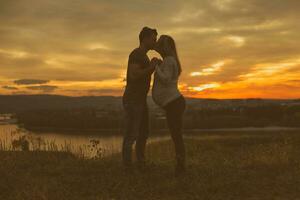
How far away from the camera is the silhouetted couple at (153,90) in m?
5.71

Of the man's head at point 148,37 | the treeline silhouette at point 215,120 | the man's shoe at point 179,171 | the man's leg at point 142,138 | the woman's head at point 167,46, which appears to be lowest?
the treeline silhouette at point 215,120

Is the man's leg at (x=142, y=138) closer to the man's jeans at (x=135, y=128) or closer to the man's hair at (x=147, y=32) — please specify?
the man's jeans at (x=135, y=128)

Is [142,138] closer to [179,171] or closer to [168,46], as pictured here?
[179,171]

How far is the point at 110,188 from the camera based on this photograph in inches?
210

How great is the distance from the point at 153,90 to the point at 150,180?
1428 mm

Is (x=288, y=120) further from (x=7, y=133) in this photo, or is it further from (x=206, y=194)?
(x=206, y=194)

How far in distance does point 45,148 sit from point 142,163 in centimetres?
401

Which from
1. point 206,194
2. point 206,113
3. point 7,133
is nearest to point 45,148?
point 7,133

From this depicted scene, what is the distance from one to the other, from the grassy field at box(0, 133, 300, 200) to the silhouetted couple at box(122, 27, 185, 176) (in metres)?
0.50

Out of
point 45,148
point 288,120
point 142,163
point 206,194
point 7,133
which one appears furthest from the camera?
point 288,120

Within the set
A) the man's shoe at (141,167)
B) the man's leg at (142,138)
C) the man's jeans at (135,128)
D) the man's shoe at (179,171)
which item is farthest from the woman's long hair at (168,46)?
the man's shoe at (141,167)

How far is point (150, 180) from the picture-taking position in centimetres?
580

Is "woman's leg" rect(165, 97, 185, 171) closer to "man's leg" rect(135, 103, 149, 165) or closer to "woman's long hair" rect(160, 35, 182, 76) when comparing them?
"man's leg" rect(135, 103, 149, 165)

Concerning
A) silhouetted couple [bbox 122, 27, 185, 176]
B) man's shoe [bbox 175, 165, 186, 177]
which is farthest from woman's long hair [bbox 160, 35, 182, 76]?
man's shoe [bbox 175, 165, 186, 177]
